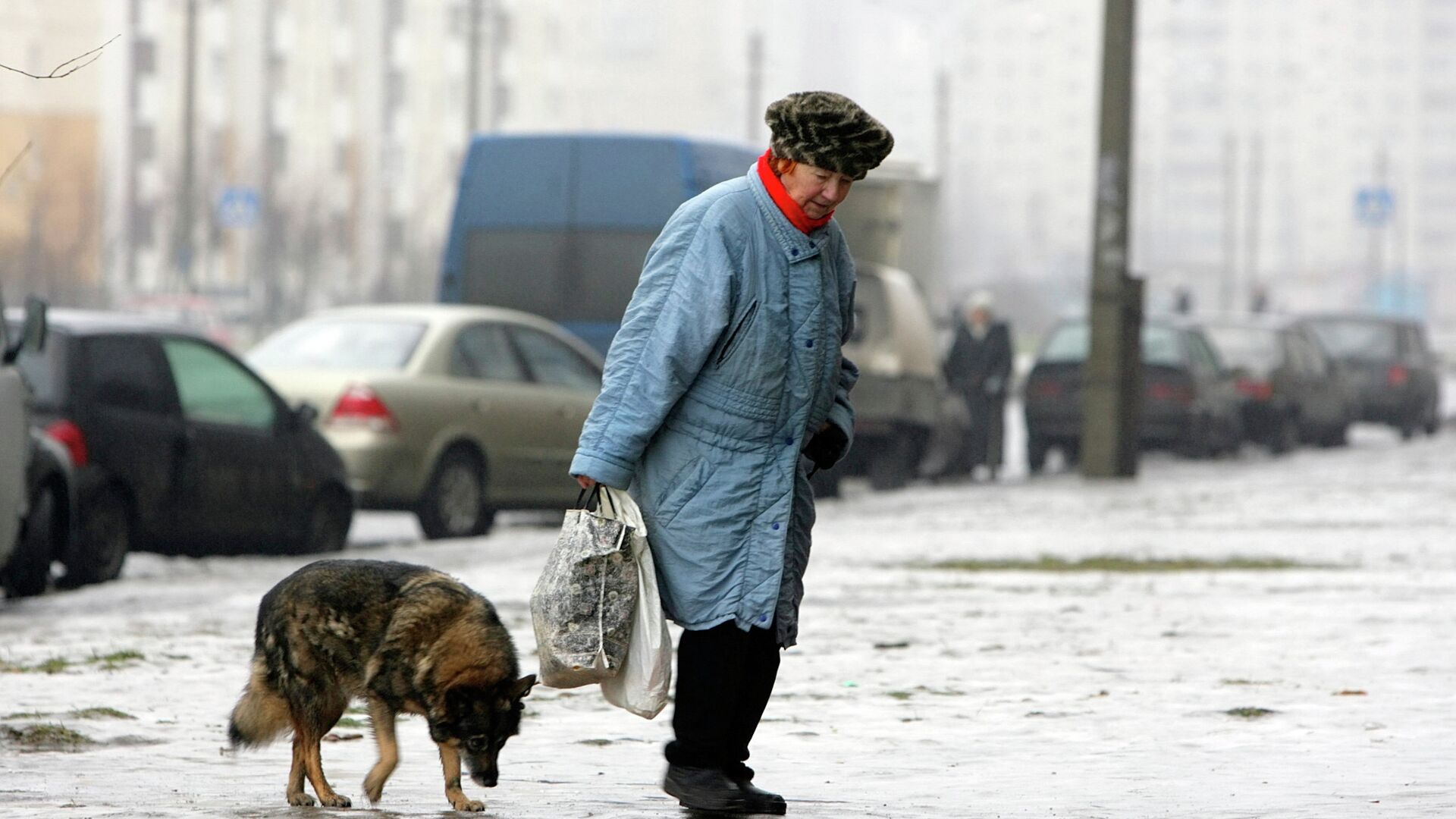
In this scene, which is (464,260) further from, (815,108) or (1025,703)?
(815,108)

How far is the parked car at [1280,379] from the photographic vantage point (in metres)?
27.5

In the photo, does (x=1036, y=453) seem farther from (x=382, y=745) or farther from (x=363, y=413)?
(x=382, y=745)

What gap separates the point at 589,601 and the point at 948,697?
2587mm

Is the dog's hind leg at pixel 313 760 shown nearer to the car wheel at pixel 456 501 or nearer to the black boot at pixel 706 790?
the black boot at pixel 706 790

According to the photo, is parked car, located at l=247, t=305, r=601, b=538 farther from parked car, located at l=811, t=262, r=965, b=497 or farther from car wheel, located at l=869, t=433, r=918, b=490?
car wheel, located at l=869, t=433, r=918, b=490

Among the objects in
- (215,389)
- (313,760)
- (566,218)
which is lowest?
(215,389)

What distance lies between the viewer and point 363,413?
14.3 m

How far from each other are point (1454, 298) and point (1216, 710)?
158744 mm

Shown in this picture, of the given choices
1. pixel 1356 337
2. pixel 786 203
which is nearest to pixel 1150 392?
pixel 1356 337

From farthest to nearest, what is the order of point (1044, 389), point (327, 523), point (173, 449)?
point (1044, 389) < point (327, 523) < point (173, 449)

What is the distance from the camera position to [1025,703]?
7.50 meters

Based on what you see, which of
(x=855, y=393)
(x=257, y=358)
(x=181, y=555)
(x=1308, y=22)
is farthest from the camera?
(x=1308, y=22)

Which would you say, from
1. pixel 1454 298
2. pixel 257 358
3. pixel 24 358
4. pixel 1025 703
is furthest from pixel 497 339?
pixel 1454 298

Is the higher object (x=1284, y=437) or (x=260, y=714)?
(x=260, y=714)
